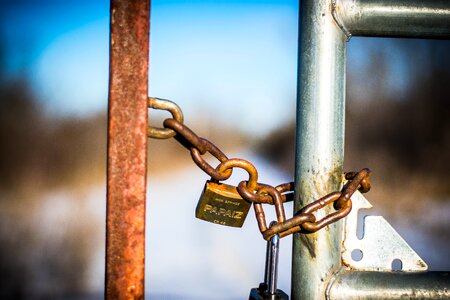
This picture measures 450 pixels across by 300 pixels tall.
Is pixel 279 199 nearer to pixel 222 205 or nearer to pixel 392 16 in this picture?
pixel 222 205

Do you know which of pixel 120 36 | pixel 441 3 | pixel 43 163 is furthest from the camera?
pixel 43 163

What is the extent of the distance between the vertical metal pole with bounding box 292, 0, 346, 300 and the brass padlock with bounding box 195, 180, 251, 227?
94mm

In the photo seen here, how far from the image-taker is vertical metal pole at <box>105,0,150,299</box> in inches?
19.1

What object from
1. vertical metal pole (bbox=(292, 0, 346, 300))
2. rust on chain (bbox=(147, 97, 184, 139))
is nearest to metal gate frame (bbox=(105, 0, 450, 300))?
vertical metal pole (bbox=(292, 0, 346, 300))

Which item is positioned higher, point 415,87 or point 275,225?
point 415,87

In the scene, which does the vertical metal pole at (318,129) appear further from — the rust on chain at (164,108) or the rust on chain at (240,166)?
the rust on chain at (164,108)

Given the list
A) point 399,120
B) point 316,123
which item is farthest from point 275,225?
point 399,120

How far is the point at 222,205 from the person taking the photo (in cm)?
62

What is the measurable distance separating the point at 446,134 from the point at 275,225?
7.19 ft

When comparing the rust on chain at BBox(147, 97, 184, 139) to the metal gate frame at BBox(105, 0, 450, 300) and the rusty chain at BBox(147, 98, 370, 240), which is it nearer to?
the rusty chain at BBox(147, 98, 370, 240)

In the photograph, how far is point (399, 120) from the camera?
2.31m

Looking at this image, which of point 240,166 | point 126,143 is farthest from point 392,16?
point 126,143

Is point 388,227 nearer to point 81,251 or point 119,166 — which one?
point 119,166

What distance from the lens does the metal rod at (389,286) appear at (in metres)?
0.60
